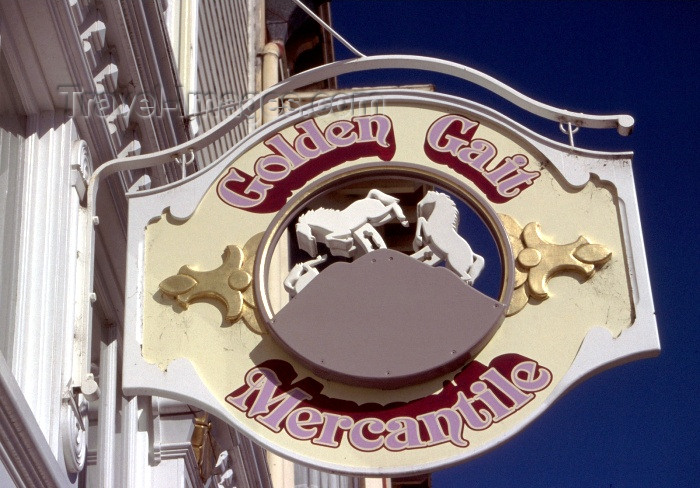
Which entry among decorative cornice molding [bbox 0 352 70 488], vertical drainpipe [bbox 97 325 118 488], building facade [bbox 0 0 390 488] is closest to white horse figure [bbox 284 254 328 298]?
building facade [bbox 0 0 390 488]

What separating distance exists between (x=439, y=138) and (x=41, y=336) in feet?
5.94

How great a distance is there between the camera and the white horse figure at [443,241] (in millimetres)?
5344

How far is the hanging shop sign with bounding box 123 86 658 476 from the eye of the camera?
199 inches

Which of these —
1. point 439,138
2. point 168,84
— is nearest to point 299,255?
point 168,84

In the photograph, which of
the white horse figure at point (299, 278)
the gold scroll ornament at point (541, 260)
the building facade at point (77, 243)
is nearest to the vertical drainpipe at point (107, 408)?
the building facade at point (77, 243)

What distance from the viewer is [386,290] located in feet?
17.4

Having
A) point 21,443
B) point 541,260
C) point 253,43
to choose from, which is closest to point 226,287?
point 21,443

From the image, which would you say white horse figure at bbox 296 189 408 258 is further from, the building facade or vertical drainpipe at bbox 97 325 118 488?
vertical drainpipe at bbox 97 325 118 488

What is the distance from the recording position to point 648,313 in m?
5.12

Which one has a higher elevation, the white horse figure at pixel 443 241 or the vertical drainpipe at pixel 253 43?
the vertical drainpipe at pixel 253 43

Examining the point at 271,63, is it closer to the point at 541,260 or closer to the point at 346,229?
the point at 346,229

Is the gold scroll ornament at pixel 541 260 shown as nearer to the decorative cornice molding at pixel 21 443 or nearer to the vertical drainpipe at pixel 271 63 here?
the decorative cornice molding at pixel 21 443

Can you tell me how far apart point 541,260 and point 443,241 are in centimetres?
40

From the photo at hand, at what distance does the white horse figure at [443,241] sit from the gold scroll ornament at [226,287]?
0.68 m
